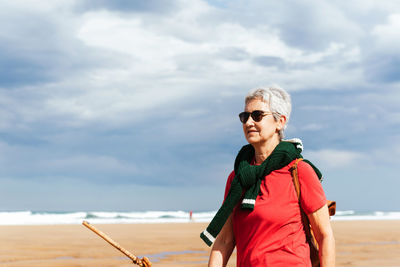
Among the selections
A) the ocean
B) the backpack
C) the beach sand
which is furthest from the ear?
the ocean

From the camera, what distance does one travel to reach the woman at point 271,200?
2.90 meters

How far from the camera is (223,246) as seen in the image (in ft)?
10.8

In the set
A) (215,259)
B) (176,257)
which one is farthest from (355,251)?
(215,259)

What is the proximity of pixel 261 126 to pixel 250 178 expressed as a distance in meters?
0.31

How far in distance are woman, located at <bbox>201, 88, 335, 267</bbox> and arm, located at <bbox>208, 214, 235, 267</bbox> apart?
0.11 meters

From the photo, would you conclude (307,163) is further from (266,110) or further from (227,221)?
(227,221)

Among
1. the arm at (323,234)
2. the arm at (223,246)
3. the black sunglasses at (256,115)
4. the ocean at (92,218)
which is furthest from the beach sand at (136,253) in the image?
the ocean at (92,218)

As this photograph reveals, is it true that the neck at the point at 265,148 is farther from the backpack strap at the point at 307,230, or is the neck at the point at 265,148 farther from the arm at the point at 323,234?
the arm at the point at 323,234

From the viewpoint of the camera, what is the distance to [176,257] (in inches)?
575

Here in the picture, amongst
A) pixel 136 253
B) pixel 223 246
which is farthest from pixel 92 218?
pixel 223 246

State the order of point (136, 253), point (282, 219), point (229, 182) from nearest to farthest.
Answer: point (282, 219) < point (229, 182) < point (136, 253)

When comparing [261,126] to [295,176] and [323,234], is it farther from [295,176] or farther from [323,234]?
[323,234]

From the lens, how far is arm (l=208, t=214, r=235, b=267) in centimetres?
324

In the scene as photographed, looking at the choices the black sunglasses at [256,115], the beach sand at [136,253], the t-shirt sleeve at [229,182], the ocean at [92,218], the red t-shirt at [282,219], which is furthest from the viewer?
the ocean at [92,218]
